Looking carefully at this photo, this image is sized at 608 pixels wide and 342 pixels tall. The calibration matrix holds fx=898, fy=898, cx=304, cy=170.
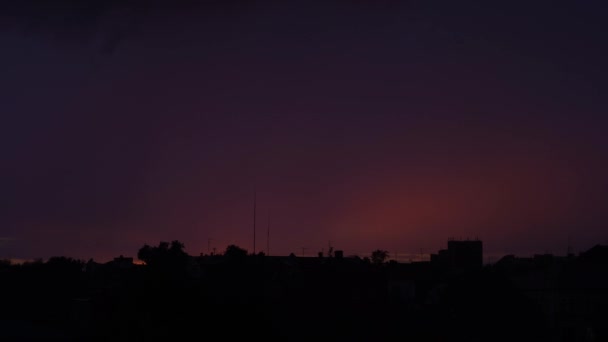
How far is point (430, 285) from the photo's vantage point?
13212 cm

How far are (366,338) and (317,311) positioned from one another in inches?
392

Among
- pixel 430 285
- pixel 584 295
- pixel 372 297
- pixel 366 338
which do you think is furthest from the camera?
pixel 430 285

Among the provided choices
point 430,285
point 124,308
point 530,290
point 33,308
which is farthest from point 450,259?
point 124,308

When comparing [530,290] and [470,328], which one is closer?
[470,328]

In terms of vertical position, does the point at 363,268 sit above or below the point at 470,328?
above

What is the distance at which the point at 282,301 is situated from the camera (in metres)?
85.3

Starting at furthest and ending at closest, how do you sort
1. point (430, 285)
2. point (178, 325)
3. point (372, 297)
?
point (430, 285) → point (372, 297) → point (178, 325)

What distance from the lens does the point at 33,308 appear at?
343 feet

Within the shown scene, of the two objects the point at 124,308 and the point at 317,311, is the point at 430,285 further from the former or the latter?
the point at 124,308

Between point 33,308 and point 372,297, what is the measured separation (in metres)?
39.5

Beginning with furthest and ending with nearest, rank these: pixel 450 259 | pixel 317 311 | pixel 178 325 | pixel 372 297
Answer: pixel 450 259, pixel 372 297, pixel 317 311, pixel 178 325

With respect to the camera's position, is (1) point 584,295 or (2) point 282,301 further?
(1) point 584,295

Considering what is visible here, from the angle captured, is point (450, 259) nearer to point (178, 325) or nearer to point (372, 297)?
point (372, 297)

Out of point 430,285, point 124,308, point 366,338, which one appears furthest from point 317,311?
point 430,285
